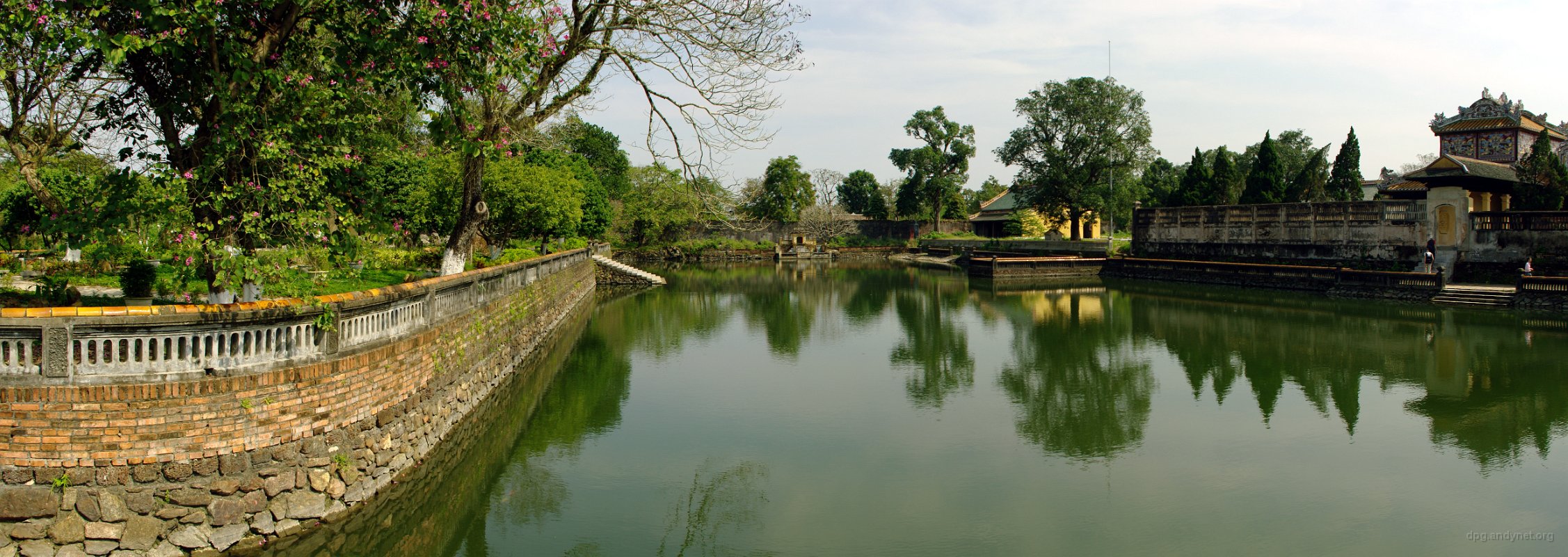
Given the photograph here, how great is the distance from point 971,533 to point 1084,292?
23.8 meters

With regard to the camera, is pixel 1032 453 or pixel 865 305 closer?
pixel 1032 453

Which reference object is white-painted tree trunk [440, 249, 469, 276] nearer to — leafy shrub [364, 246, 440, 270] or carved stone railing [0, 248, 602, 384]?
carved stone railing [0, 248, 602, 384]

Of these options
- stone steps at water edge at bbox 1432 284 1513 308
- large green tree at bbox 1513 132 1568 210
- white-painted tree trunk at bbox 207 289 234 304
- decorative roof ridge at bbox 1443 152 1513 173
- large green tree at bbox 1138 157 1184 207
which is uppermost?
large green tree at bbox 1138 157 1184 207

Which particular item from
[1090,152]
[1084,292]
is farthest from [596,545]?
[1090,152]

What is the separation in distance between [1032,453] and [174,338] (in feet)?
24.9

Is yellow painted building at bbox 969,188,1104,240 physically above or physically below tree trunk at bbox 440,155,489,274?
above

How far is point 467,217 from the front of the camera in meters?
10.7

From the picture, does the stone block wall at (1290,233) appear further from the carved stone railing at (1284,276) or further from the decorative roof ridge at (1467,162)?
the decorative roof ridge at (1467,162)

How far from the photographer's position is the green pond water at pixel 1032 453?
6.89m

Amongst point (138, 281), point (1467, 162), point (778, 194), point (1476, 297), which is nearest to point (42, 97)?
point (138, 281)

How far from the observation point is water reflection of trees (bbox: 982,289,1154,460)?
32.6ft

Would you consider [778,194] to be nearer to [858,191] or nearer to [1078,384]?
[858,191]

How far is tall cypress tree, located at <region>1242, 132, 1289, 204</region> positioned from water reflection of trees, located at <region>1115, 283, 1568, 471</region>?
36.3ft

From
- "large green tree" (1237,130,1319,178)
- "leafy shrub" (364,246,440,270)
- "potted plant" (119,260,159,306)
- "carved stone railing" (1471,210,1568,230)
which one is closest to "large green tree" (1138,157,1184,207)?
"large green tree" (1237,130,1319,178)
